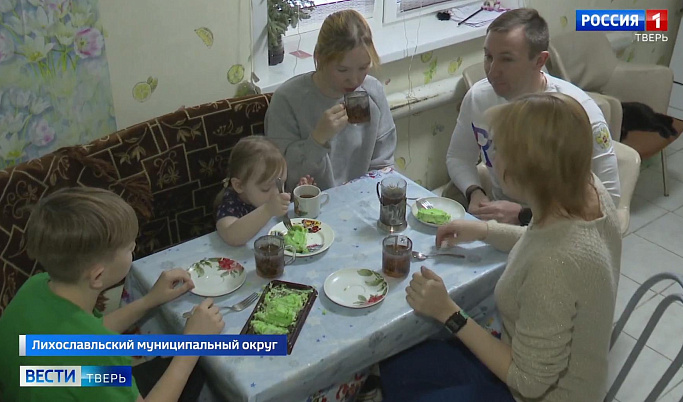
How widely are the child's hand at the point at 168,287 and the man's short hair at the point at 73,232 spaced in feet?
0.81

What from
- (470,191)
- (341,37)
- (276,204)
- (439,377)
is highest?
(341,37)

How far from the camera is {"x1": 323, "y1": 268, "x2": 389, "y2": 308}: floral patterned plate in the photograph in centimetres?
155

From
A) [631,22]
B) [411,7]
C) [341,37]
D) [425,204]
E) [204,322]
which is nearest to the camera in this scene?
[204,322]

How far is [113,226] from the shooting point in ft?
4.28

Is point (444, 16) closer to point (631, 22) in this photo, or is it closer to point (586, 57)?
point (586, 57)

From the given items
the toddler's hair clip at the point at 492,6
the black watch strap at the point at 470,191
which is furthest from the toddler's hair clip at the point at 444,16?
the black watch strap at the point at 470,191

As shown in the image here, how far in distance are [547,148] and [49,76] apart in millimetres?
1526

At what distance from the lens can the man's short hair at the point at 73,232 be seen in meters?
1.26

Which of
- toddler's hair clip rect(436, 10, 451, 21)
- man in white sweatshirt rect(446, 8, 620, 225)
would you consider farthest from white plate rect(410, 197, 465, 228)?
toddler's hair clip rect(436, 10, 451, 21)
